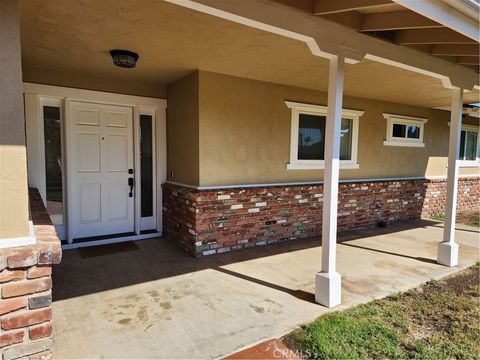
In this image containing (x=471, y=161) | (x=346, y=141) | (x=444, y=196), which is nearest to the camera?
(x=346, y=141)

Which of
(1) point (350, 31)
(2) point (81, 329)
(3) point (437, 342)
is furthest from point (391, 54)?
(2) point (81, 329)

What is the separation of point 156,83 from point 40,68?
64.7 inches

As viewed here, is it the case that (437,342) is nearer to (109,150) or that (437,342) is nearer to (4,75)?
(4,75)

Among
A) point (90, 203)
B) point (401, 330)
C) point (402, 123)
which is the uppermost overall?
point (402, 123)

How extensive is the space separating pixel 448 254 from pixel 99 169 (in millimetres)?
5321

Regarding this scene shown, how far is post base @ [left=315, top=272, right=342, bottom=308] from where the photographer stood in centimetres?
310

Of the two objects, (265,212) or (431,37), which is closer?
(431,37)

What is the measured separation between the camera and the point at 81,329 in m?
2.66

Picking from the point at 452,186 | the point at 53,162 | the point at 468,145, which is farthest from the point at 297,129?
the point at 468,145

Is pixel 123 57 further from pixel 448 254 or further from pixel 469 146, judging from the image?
pixel 469 146

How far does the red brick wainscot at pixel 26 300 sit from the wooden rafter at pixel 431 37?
3.83 m

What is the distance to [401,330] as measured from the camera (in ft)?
8.95

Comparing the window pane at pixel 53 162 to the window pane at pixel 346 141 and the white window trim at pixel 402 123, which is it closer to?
the window pane at pixel 346 141

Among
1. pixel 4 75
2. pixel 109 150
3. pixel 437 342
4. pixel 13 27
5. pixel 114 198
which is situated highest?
pixel 13 27
